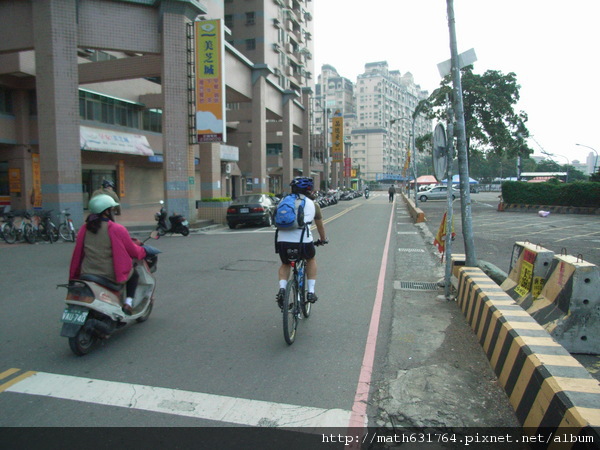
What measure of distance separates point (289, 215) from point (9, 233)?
12.9m

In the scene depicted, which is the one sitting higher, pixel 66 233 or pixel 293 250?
pixel 293 250

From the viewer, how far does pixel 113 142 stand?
26062 millimetres

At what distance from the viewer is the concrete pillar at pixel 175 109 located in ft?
61.3

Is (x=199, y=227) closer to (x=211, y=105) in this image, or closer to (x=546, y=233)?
(x=211, y=105)

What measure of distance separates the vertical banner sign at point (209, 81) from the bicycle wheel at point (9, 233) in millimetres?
8143

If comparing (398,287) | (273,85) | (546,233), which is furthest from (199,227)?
(273,85)

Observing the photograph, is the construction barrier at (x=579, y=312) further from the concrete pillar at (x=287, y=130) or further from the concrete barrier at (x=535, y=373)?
the concrete pillar at (x=287, y=130)

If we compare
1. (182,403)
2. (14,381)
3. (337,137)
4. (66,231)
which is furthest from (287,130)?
(182,403)

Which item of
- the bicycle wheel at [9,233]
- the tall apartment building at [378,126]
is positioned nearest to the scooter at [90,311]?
the bicycle wheel at [9,233]

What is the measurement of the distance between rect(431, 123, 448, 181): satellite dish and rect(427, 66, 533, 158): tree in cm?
2973

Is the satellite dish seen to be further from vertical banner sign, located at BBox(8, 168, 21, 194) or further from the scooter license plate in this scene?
vertical banner sign, located at BBox(8, 168, 21, 194)

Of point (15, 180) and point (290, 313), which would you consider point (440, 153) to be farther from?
point (15, 180)

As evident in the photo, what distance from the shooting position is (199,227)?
19.5m

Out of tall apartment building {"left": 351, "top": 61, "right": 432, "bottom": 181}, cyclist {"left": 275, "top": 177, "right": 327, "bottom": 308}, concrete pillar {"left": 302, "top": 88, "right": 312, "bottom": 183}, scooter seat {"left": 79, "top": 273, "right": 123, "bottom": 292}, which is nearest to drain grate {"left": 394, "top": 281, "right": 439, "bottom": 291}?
cyclist {"left": 275, "top": 177, "right": 327, "bottom": 308}
